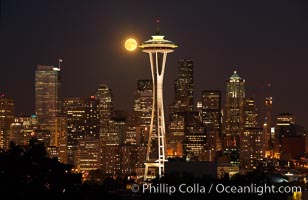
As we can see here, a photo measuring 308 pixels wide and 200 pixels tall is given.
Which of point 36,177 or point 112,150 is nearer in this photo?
point 36,177

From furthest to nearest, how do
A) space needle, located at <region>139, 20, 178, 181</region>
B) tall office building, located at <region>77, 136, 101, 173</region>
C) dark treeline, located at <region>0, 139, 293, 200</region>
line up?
tall office building, located at <region>77, 136, 101, 173</region>, space needle, located at <region>139, 20, 178, 181</region>, dark treeline, located at <region>0, 139, 293, 200</region>

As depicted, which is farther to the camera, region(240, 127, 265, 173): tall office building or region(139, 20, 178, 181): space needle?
region(240, 127, 265, 173): tall office building

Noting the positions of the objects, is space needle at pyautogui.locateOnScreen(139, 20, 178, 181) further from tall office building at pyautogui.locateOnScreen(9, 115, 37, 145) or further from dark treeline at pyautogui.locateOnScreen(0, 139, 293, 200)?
dark treeline at pyautogui.locateOnScreen(0, 139, 293, 200)

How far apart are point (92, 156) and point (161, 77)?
2052 cm

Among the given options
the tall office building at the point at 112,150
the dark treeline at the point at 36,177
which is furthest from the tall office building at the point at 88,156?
the dark treeline at the point at 36,177

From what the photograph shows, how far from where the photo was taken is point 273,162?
82312mm

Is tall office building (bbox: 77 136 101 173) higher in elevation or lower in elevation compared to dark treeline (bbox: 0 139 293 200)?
higher

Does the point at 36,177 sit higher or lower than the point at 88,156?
lower

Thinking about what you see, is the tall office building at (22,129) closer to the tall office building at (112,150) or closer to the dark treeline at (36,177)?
the tall office building at (112,150)

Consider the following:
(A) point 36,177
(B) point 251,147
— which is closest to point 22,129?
(B) point 251,147

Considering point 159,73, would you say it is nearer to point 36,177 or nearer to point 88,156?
point 88,156

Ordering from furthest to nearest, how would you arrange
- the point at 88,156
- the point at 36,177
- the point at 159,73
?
the point at 88,156
the point at 159,73
the point at 36,177

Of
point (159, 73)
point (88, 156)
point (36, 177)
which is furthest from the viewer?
point (88, 156)

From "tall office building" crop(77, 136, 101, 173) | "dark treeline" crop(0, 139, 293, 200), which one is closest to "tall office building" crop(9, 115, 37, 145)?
"tall office building" crop(77, 136, 101, 173)
